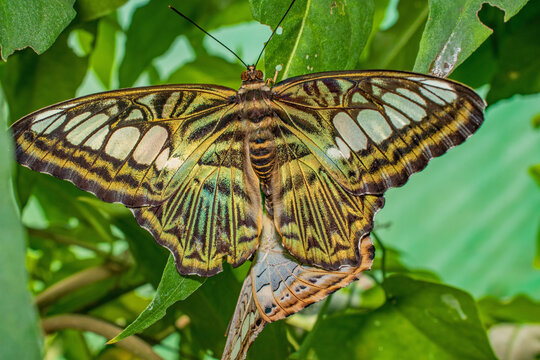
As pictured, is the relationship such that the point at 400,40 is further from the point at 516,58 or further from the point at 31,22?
the point at 31,22

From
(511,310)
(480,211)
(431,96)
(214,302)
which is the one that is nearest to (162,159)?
(214,302)

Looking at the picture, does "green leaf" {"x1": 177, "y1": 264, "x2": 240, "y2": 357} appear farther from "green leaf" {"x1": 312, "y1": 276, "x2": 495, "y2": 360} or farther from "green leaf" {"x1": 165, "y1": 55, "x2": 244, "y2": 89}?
"green leaf" {"x1": 165, "y1": 55, "x2": 244, "y2": 89}

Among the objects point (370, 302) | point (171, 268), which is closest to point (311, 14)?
point (171, 268)

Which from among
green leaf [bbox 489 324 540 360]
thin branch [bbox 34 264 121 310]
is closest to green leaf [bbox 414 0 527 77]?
thin branch [bbox 34 264 121 310]

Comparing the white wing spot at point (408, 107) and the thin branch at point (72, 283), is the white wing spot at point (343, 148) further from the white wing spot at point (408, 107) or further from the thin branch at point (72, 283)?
the thin branch at point (72, 283)

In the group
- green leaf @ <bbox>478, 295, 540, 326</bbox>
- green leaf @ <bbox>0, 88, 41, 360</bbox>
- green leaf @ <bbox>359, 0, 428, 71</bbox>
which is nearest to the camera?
green leaf @ <bbox>0, 88, 41, 360</bbox>

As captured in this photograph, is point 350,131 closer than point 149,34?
Yes

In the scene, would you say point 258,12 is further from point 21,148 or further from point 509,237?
point 509,237
